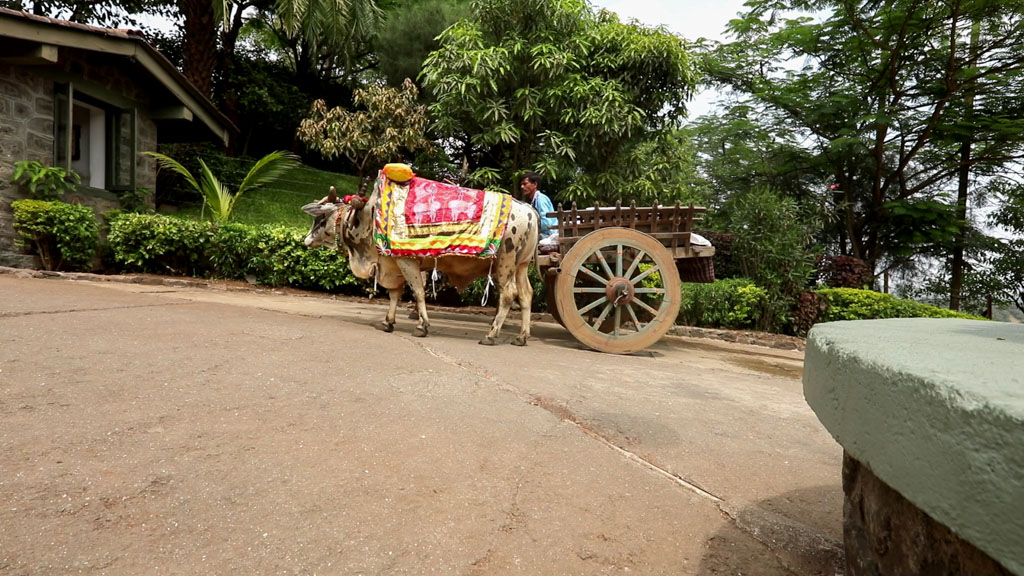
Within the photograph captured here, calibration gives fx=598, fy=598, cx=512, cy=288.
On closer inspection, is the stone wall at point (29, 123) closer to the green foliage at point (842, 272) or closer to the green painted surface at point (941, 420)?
the green painted surface at point (941, 420)

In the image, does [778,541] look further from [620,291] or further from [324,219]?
[324,219]

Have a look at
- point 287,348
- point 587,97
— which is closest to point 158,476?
point 287,348

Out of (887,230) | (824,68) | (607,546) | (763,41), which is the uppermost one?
(763,41)

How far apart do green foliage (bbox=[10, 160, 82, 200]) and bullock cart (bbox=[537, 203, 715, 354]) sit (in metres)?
7.24

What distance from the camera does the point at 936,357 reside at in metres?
1.32

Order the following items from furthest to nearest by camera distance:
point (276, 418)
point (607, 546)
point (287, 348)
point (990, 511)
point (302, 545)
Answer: point (287, 348)
point (276, 418)
point (607, 546)
point (302, 545)
point (990, 511)

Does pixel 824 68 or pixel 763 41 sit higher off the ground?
pixel 763 41

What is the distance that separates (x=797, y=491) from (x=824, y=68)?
12.4 meters

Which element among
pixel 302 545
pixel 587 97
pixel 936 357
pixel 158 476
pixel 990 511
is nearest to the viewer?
pixel 990 511

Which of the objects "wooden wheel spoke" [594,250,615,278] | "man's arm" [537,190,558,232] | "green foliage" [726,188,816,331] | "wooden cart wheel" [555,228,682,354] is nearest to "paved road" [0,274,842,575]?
"wooden cart wheel" [555,228,682,354]

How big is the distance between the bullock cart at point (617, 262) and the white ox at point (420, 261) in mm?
371

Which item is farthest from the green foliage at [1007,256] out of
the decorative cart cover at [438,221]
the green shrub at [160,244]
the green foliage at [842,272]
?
the green shrub at [160,244]

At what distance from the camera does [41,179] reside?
8508mm

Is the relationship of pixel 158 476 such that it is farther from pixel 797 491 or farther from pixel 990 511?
pixel 797 491
